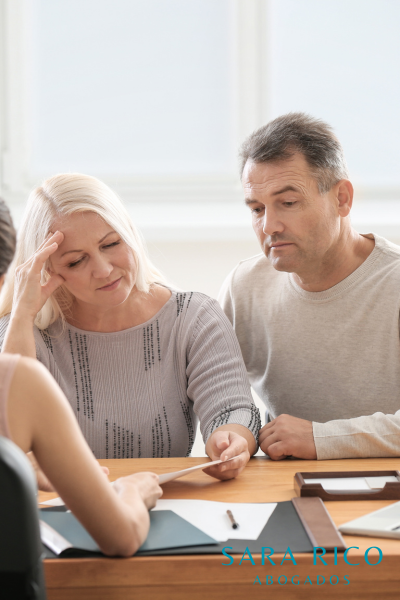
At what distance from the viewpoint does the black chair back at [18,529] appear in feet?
1.97

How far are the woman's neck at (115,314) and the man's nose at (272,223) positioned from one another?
36cm

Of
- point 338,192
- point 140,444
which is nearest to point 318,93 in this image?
point 338,192

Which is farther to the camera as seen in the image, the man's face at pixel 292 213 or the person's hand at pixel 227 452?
the man's face at pixel 292 213

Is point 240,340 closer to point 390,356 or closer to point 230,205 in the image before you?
point 390,356

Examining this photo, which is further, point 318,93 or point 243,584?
point 318,93

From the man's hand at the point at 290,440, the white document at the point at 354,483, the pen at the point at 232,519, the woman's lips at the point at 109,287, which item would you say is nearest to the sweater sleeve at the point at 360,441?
the man's hand at the point at 290,440

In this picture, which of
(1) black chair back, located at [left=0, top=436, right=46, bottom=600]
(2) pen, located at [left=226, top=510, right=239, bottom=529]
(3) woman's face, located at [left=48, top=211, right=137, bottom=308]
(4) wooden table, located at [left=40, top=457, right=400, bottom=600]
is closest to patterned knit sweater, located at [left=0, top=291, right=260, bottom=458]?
(3) woman's face, located at [left=48, top=211, right=137, bottom=308]

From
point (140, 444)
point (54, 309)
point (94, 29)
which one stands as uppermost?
point (94, 29)

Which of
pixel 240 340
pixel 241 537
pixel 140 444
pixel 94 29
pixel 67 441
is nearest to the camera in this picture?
pixel 67 441

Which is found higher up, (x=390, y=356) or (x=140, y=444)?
(x=390, y=356)

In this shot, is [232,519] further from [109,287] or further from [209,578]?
[109,287]

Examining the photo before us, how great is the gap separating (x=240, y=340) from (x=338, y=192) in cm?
52

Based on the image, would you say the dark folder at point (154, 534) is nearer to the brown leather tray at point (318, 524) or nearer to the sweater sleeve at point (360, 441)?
the brown leather tray at point (318, 524)

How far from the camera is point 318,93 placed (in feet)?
9.98
